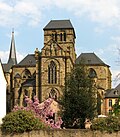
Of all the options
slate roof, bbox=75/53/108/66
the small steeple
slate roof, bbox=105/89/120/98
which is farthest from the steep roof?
the small steeple

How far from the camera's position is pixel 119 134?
90.5 ft

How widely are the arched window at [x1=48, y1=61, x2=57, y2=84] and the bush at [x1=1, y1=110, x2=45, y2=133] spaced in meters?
70.9

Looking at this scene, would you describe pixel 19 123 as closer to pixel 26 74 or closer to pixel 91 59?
pixel 26 74

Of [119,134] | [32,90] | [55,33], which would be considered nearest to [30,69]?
[55,33]

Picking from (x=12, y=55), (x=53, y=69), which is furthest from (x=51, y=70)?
(x=12, y=55)

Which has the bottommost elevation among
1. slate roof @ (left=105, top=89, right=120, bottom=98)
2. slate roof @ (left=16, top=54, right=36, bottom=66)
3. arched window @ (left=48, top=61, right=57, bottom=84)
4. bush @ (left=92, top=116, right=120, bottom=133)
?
bush @ (left=92, top=116, right=120, bottom=133)

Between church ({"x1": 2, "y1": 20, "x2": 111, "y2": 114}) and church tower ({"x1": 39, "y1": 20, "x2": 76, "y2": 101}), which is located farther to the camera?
church ({"x1": 2, "y1": 20, "x2": 111, "y2": 114})

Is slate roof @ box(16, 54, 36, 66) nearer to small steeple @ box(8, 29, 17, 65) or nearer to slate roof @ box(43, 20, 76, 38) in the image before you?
slate roof @ box(43, 20, 76, 38)

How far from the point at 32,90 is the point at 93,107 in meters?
38.3

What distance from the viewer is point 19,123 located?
88.4 ft

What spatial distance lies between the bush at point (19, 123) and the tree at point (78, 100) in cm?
3369

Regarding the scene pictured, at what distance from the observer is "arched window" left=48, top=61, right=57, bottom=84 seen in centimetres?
9838

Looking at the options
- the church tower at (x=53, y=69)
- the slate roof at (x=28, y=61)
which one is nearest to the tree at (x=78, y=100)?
the church tower at (x=53, y=69)

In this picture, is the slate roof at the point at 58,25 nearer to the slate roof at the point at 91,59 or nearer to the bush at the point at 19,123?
the slate roof at the point at 91,59
